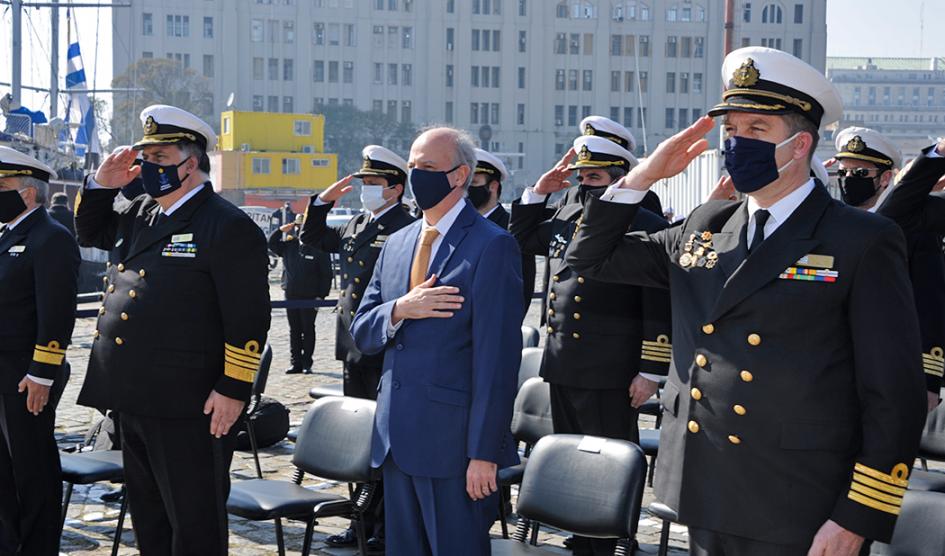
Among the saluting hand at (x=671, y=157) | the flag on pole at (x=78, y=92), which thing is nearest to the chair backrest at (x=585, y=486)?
the saluting hand at (x=671, y=157)

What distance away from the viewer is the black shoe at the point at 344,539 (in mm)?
6441

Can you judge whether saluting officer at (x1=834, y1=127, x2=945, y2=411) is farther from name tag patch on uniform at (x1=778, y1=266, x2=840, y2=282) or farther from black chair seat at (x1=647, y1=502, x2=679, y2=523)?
name tag patch on uniform at (x1=778, y1=266, x2=840, y2=282)

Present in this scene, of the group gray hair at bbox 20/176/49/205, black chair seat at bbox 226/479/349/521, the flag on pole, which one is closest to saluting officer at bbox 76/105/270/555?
black chair seat at bbox 226/479/349/521

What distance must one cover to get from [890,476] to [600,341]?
119 inches

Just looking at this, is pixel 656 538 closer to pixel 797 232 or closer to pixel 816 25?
pixel 797 232

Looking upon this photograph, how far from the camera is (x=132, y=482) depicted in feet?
16.4

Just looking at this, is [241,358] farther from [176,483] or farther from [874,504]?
[874,504]

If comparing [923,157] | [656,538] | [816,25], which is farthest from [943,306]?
[816,25]

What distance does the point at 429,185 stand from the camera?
4.41 metres

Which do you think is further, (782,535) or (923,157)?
(923,157)

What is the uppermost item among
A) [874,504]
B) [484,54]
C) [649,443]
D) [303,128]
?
[484,54]

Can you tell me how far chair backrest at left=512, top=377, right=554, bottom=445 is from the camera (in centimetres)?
636

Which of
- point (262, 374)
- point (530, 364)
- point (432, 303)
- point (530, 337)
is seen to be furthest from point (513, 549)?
point (530, 337)

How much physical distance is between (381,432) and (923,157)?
9.16ft
